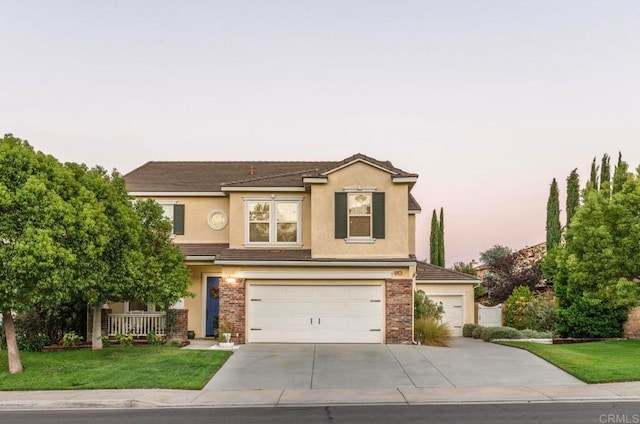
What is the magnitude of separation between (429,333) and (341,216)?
5310 millimetres

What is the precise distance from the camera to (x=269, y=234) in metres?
20.9

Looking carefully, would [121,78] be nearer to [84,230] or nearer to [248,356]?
[84,230]

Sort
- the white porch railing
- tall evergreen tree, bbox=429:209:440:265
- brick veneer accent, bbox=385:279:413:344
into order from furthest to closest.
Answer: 1. tall evergreen tree, bbox=429:209:440:265
2. the white porch railing
3. brick veneer accent, bbox=385:279:413:344

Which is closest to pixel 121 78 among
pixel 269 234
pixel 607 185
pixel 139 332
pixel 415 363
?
pixel 269 234

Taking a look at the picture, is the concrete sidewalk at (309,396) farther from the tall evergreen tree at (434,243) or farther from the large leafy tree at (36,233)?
Result: the tall evergreen tree at (434,243)

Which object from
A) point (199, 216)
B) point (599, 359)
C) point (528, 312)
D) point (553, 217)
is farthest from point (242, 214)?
point (553, 217)

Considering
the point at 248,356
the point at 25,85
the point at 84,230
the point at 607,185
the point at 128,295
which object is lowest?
the point at 248,356

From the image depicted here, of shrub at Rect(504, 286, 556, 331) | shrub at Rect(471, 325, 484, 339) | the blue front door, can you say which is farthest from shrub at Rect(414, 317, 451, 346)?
the blue front door

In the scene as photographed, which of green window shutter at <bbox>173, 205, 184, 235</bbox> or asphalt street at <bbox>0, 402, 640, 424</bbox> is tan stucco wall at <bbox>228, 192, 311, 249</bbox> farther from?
asphalt street at <bbox>0, 402, 640, 424</bbox>

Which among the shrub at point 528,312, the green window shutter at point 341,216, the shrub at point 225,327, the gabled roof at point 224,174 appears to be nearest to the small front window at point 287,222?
the gabled roof at point 224,174

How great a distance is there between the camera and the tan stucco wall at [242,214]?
2081 centimetres

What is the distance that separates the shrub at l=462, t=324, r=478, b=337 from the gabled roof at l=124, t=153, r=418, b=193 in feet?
27.1

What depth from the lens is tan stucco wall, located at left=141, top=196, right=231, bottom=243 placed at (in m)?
22.3

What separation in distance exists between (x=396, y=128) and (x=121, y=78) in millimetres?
11456
